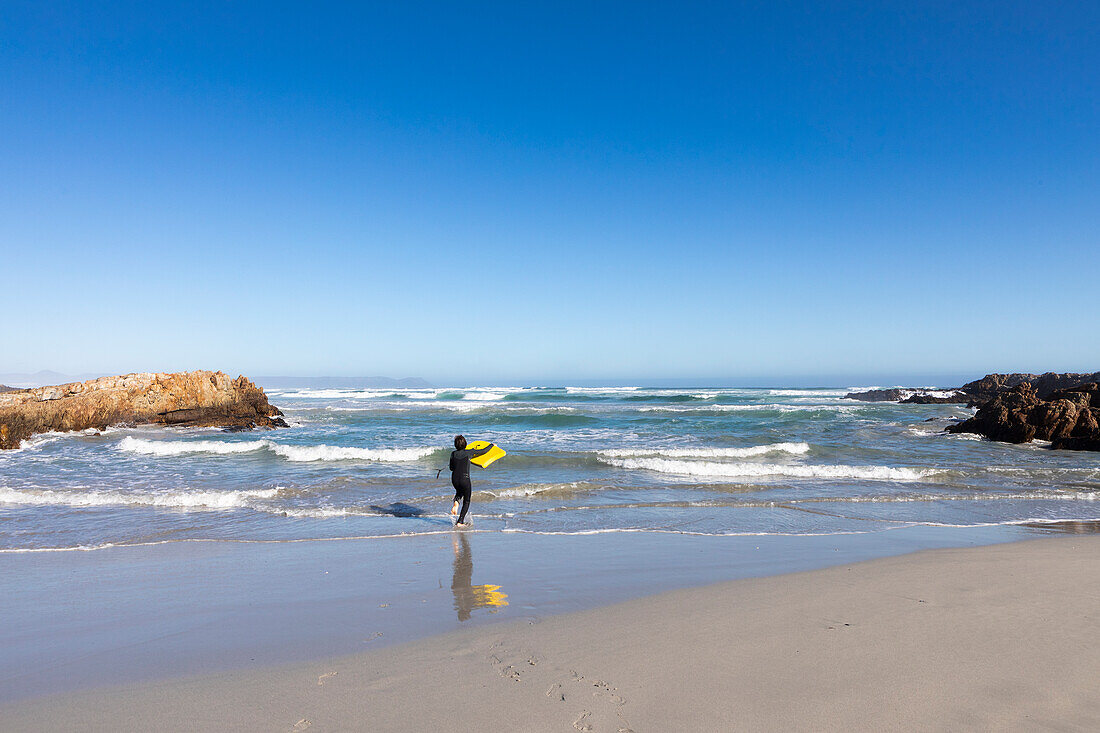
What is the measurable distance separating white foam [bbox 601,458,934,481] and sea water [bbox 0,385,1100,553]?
0.19 ft

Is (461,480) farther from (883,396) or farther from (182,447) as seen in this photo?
(883,396)

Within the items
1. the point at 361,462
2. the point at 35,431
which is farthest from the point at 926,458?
the point at 35,431

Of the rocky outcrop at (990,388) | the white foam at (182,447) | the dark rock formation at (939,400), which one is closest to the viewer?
the white foam at (182,447)

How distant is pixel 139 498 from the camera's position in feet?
36.9

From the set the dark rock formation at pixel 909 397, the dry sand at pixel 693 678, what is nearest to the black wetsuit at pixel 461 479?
the dry sand at pixel 693 678

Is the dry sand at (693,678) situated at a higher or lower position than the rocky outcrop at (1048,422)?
lower

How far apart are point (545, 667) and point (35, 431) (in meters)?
26.5

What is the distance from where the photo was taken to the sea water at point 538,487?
919cm

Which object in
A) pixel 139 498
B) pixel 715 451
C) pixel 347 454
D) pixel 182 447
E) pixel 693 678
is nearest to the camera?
pixel 693 678

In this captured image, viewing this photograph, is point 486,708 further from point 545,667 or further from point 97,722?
point 97,722

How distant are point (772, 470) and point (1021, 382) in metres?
40.6

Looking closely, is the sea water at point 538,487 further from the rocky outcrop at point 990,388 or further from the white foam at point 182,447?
the rocky outcrop at point 990,388

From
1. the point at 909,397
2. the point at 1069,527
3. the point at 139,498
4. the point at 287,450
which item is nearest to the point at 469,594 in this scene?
the point at 139,498

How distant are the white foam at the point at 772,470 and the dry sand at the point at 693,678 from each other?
8677 mm
